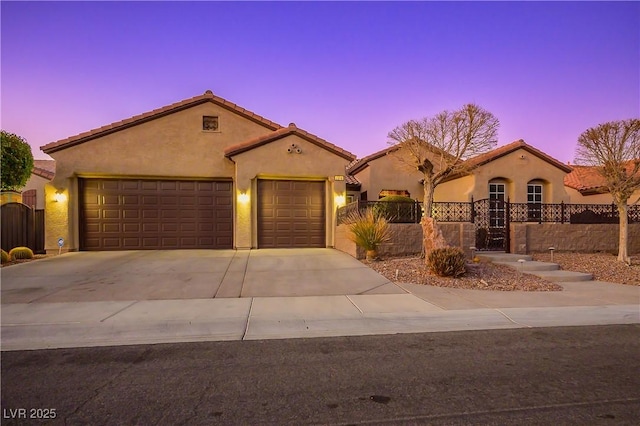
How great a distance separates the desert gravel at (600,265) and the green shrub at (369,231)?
532 cm

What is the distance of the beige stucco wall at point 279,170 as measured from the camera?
14.7 m

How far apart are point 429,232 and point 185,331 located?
23.4 ft

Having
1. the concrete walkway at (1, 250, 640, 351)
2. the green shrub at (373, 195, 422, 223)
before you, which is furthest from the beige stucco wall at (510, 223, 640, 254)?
the concrete walkway at (1, 250, 640, 351)

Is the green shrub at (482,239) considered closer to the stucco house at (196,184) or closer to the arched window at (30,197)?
the stucco house at (196,184)

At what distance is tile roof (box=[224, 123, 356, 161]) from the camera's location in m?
14.5

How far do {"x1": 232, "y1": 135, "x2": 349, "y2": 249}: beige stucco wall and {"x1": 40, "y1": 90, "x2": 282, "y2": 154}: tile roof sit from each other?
2.01 metres

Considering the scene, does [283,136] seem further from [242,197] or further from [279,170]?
[242,197]

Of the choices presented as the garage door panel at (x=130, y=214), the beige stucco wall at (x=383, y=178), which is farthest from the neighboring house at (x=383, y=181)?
the garage door panel at (x=130, y=214)

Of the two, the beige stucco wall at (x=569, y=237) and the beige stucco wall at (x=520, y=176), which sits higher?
the beige stucco wall at (x=520, y=176)

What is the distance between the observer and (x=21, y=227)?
46.0 ft

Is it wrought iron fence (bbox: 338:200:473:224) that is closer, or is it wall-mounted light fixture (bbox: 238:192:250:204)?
wrought iron fence (bbox: 338:200:473:224)

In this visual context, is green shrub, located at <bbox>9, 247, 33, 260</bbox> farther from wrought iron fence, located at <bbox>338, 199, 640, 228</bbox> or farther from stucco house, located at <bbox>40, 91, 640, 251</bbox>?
wrought iron fence, located at <bbox>338, 199, 640, 228</bbox>

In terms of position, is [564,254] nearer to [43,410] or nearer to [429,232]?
[429,232]

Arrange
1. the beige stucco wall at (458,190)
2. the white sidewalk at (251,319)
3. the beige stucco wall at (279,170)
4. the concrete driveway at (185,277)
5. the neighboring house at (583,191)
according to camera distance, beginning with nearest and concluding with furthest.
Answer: the white sidewalk at (251,319) < the concrete driveway at (185,277) < the beige stucco wall at (279,170) < the beige stucco wall at (458,190) < the neighboring house at (583,191)
